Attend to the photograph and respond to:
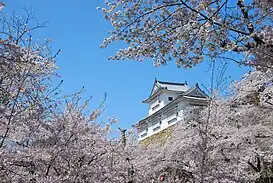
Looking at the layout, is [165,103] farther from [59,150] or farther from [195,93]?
[59,150]

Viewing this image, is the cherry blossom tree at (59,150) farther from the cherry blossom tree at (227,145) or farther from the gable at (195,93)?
the gable at (195,93)

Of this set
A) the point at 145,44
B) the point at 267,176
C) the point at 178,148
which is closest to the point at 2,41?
the point at 145,44

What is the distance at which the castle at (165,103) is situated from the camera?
1980 centimetres

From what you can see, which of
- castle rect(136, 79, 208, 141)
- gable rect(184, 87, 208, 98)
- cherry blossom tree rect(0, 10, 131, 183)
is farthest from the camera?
castle rect(136, 79, 208, 141)

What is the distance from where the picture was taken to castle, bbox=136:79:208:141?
19.8m

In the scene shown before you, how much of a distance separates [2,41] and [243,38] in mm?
2145

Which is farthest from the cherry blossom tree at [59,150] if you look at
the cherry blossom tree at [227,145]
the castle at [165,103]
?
the castle at [165,103]

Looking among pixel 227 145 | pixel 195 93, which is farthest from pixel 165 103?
pixel 227 145

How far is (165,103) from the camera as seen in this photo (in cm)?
2381

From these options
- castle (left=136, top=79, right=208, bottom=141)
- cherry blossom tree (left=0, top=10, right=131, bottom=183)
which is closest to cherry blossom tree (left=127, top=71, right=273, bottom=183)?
cherry blossom tree (left=0, top=10, right=131, bottom=183)

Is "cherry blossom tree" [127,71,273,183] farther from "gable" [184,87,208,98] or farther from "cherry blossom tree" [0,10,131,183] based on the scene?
"gable" [184,87,208,98]

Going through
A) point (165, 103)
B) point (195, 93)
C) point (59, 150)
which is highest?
point (165, 103)

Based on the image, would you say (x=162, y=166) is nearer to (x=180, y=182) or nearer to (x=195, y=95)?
(x=180, y=182)

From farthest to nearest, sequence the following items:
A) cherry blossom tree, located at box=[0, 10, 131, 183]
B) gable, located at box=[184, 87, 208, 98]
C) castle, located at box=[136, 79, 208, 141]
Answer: castle, located at box=[136, 79, 208, 141] → gable, located at box=[184, 87, 208, 98] → cherry blossom tree, located at box=[0, 10, 131, 183]
